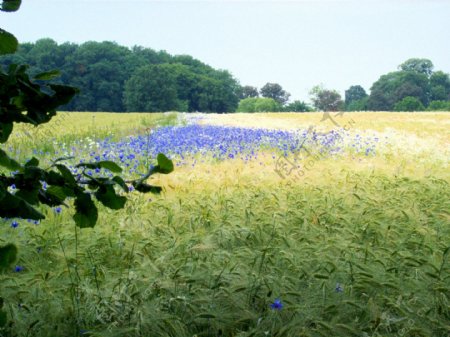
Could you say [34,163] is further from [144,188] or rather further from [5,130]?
[144,188]

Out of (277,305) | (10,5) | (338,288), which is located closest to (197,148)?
(338,288)

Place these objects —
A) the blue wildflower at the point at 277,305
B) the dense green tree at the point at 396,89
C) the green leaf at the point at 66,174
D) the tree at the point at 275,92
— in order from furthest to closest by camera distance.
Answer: the tree at the point at 275,92 → the dense green tree at the point at 396,89 → the blue wildflower at the point at 277,305 → the green leaf at the point at 66,174

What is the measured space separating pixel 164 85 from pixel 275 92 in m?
37.7

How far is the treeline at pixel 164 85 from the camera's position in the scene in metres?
53.0

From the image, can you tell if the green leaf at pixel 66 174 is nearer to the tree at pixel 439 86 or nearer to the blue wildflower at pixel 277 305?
the blue wildflower at pixel 277 305

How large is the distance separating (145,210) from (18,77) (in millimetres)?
3110

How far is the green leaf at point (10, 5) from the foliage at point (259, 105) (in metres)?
70.0

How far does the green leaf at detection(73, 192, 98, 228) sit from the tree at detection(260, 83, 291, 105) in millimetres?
85395

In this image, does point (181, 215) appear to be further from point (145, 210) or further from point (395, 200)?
point (395, 200)

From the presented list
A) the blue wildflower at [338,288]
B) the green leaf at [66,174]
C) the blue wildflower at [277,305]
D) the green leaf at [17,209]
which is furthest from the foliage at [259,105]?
the green leaf at [17,209]

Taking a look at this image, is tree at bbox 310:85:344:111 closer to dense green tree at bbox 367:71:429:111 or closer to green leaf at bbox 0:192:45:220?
dense green tree at bbox 367:71:429:111

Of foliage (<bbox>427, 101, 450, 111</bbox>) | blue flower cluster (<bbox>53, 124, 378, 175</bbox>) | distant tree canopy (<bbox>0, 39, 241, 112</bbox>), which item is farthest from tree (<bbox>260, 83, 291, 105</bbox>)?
A: blue flower cluster (<bbox>53, 124, 378, 175</bbox>)

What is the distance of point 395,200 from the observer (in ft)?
15.0

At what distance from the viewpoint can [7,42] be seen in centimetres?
121
